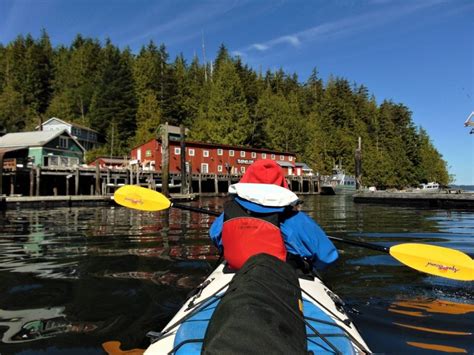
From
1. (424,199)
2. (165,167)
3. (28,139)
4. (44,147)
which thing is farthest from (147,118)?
(424,199)

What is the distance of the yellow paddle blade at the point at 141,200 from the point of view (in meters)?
7.82

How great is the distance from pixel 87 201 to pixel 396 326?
24962 millimetres

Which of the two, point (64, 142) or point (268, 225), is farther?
point (64, 142)

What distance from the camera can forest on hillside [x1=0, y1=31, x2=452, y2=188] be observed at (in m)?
65.3

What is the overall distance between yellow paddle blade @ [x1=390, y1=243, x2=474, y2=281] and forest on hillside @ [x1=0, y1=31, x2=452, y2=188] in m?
55.6

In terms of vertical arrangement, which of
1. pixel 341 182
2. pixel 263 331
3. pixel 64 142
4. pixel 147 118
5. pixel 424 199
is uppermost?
pixel 147 118

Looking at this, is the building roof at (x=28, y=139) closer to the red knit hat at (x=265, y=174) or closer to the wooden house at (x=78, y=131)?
the wooden house at (x=78, y=131)

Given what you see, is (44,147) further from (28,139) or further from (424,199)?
(424,199)

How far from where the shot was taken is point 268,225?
11.0 ft

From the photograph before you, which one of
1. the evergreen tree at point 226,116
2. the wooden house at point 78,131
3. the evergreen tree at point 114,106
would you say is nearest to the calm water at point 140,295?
the evergreen tree at point 226,116

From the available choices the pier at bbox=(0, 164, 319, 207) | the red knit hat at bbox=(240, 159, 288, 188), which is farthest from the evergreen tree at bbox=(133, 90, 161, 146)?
the red knit hat at bbox=(240, 159, 288, 188)

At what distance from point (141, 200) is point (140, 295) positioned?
2.74m

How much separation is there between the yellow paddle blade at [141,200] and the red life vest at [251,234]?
4504 mm

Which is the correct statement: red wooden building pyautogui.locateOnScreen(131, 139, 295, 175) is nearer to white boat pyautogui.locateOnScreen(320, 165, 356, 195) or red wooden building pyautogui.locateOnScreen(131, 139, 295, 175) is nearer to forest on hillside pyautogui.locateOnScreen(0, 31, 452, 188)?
forest on hillside pyautogui.locateOnScreen(0, 31, 452, 188)
